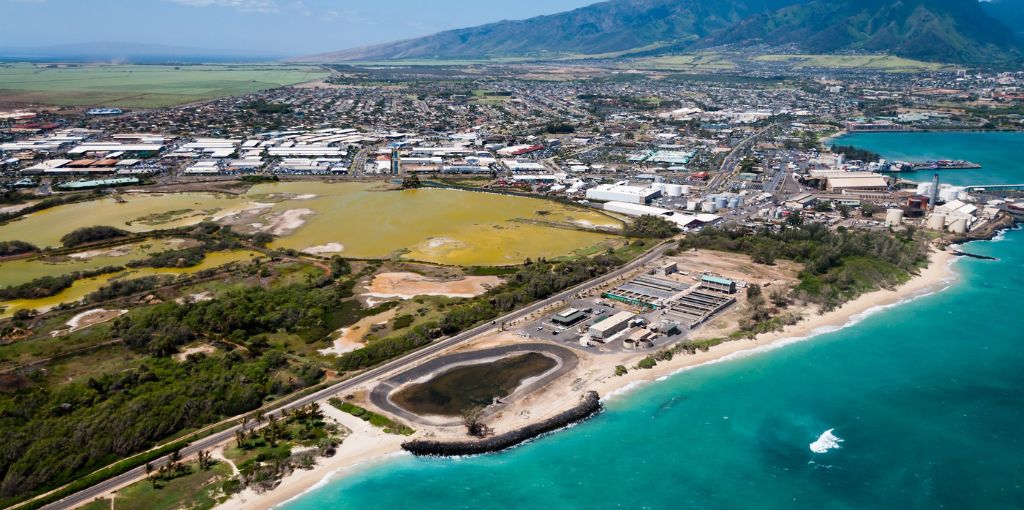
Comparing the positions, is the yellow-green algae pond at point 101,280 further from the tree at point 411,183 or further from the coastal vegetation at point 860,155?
the coastal vegetation at point 860,155

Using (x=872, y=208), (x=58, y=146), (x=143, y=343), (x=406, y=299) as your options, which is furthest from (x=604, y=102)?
(x=143, y=343)

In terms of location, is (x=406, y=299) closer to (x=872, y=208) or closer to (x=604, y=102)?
(x=872, y=208)

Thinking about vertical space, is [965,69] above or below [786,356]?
above

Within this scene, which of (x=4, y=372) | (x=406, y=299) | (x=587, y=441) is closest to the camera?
(x=587, y=441)

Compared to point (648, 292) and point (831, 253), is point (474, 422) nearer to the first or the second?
point (648, 292)

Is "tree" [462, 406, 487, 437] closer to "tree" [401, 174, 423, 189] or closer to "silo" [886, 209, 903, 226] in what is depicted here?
"silo" [886, 209, 903, 226]

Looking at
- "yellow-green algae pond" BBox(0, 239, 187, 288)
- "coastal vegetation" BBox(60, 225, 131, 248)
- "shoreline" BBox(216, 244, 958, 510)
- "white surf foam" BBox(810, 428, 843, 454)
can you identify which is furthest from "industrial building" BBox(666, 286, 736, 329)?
"coastal vegetation" BBox(60, 225, 131, 248)

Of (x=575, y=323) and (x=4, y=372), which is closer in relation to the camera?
(x=4, y=372)

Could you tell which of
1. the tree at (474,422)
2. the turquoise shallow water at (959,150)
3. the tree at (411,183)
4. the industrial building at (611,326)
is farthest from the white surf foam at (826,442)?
the turquoise shallow water at (959,150)

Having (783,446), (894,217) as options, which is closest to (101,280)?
(783,446)

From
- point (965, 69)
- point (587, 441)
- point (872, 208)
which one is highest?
point (965, 69)
